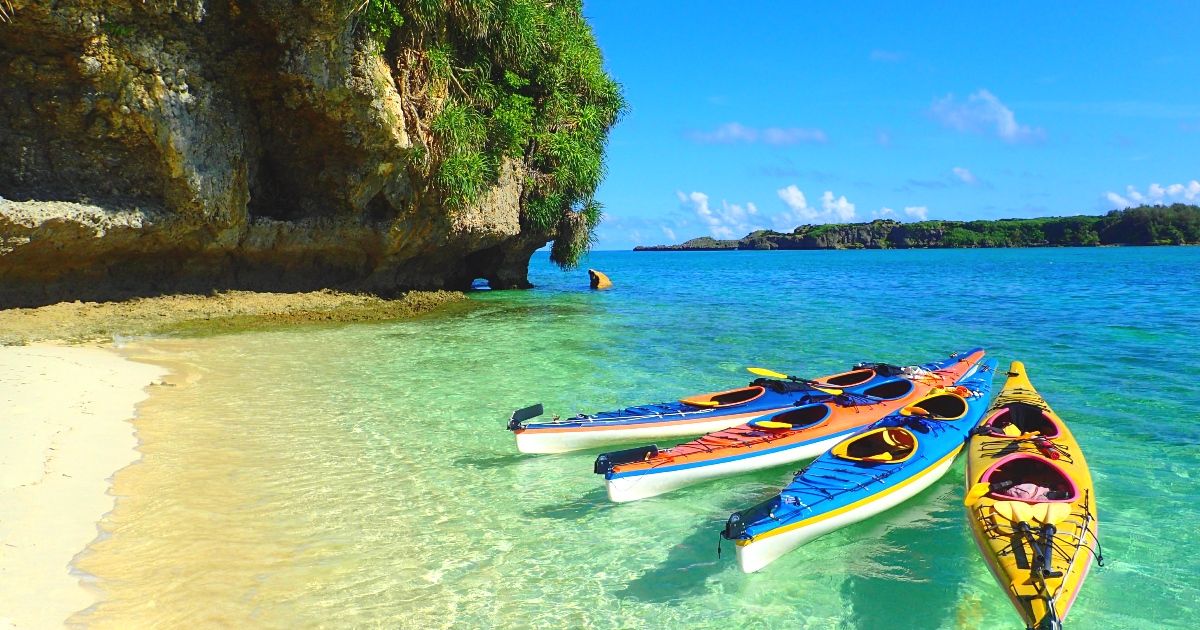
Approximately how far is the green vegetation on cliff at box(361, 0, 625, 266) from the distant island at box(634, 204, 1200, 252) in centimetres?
10466

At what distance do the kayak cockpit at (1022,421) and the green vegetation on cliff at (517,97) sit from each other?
12.9m

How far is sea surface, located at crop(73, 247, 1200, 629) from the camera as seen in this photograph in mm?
4434

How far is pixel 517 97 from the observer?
778 inches

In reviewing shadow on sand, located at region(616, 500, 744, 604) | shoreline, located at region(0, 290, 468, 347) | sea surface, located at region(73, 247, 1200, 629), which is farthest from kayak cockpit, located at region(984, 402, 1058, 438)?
shoreline, located at region(0, 290, 468, 347)

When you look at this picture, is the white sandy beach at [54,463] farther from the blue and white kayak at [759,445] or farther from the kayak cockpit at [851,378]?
the kayak cockpit at [851,378]

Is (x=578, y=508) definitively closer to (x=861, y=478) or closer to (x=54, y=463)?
(x=861, y=478)

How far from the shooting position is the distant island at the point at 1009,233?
98.3 m

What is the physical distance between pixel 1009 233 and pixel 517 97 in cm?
12119

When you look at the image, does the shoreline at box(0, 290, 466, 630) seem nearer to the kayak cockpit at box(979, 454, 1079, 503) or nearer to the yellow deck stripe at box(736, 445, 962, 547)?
the yellow deck stripe at box(736, 445, 962, 547)

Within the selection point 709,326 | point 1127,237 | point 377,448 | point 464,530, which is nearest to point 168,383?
point 377,448

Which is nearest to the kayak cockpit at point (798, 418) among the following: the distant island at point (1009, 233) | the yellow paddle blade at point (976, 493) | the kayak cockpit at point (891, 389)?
the kayak cockpit at point (891, 389)

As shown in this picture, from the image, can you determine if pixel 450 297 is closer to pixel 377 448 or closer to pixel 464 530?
pixel 377 448

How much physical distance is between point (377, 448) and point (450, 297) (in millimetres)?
14938

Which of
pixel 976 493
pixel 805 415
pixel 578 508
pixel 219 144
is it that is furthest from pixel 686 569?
pixel 219 144
